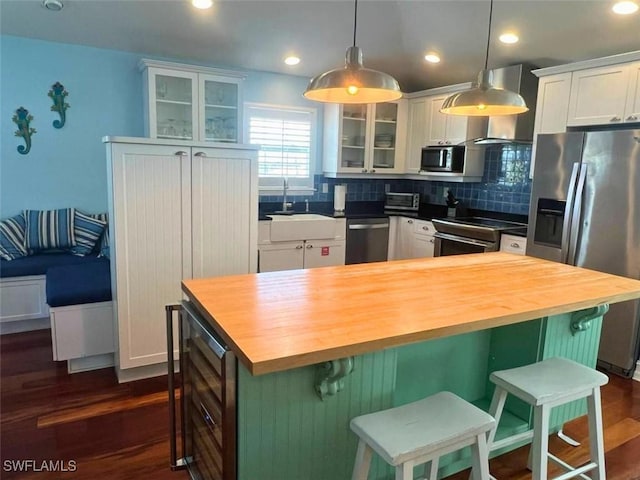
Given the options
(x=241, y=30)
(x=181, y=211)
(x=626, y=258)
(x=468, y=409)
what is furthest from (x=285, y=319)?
(x=241, y=30)

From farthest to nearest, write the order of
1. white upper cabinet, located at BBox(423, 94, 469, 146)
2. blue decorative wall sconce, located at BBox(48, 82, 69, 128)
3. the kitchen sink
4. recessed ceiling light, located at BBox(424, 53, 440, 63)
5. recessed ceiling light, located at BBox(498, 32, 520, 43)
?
white upper cabinet, located at BBox(423, 94, 469, 146) → the kitchen sink → recessed ceiling light, located at BBox(424, 53, 440, 63) → blue decorative wall sconce, located at BBox(48, 82, 69, 128) → recessed ceiling light, located at BBox(498, 32, 520, 43)

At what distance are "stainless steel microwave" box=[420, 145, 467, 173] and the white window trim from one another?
1283mm

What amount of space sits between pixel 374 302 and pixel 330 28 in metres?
2.79

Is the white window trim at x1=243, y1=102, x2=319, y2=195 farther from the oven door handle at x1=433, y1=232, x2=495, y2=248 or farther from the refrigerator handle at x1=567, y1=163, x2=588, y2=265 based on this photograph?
the refrigerator handle at x1=567, y1=163, x2=588, y2=265

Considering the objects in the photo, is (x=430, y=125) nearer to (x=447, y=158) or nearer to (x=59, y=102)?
(x=447, y=158)

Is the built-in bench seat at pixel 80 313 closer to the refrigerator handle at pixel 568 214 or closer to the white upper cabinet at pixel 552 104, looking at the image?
the refrigerator handle at pixel 568 214

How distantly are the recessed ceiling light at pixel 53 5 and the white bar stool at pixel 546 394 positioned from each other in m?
3.58

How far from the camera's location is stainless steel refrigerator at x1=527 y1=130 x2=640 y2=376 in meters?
3.06

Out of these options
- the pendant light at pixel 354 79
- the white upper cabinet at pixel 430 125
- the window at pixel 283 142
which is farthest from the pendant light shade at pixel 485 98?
the window at pixel 283 142

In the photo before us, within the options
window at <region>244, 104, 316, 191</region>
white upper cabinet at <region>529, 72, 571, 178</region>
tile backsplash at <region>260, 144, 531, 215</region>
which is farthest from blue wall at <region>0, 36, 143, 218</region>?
white upper cabinet at <region>529, 72, 571, 178</region>

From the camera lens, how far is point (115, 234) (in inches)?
107

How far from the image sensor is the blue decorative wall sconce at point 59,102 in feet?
12.9

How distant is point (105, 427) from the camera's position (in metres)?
2.44

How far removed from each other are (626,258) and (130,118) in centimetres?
421
